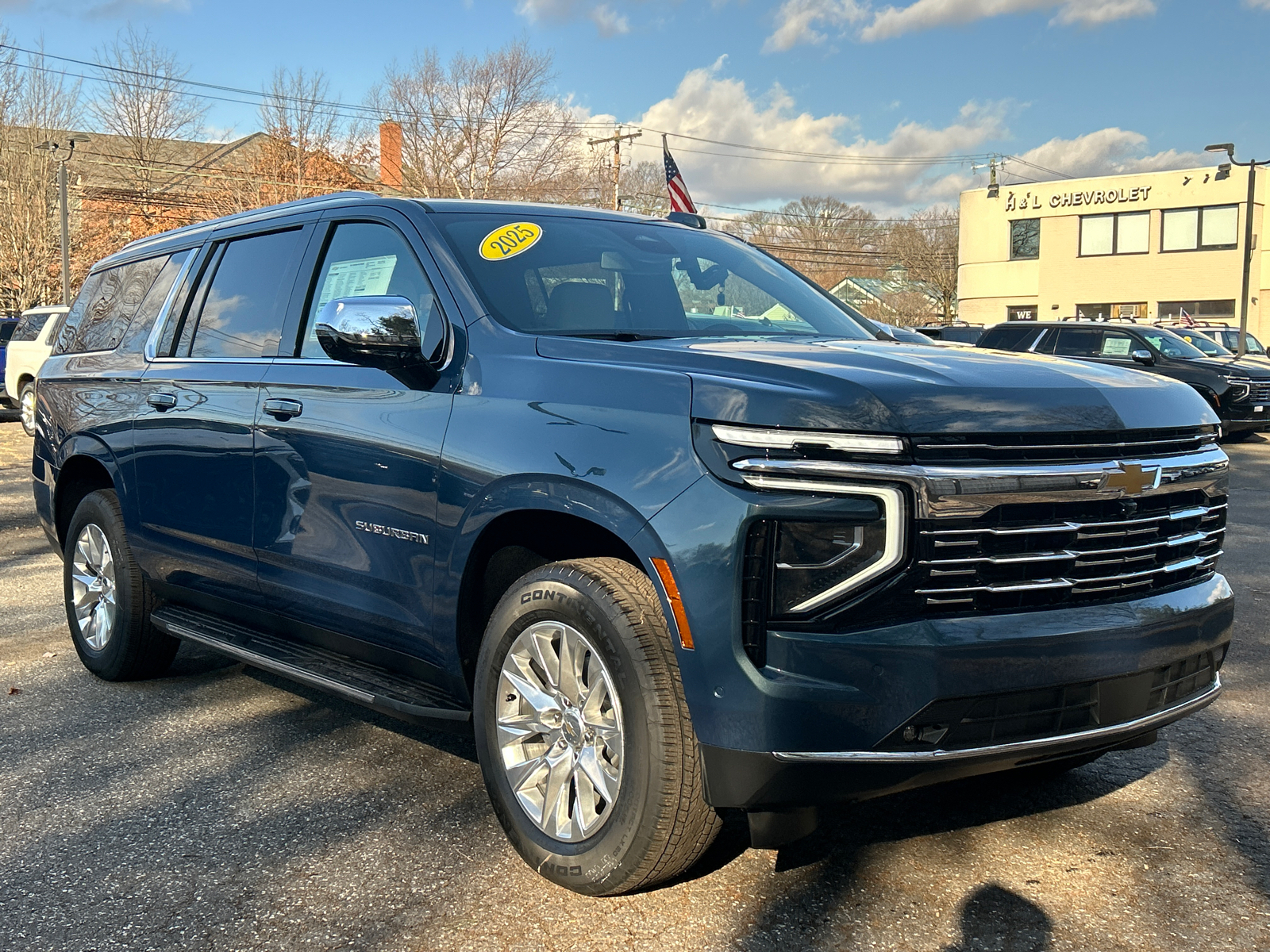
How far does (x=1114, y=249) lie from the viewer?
54.1m

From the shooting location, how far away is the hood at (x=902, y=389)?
278 centimetres

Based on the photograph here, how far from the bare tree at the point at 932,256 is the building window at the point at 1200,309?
15209mm

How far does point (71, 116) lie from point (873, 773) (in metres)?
45.0

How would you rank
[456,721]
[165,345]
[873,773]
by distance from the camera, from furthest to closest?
[165,345] → [456,721] → [873,773]

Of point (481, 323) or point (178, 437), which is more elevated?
point (481, 323)

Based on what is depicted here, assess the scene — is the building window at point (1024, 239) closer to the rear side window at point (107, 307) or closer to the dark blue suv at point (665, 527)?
the rear side window at point (107, 307)

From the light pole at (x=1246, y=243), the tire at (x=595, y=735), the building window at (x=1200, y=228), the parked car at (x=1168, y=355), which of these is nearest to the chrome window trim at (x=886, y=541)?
the tire at (x=595, y=735)

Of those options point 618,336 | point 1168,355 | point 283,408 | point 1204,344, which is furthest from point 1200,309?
point 283,408

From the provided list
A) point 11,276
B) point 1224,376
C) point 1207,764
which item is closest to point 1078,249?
point 1224,376

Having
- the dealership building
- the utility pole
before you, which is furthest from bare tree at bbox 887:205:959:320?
the utility pole

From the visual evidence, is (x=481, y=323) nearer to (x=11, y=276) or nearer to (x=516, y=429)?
(x=516, y=429)

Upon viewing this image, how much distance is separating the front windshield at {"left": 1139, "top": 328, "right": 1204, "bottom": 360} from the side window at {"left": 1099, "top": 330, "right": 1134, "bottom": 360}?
43 cm

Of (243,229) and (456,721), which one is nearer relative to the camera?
(456,721)

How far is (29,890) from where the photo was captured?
3236 millimetres
